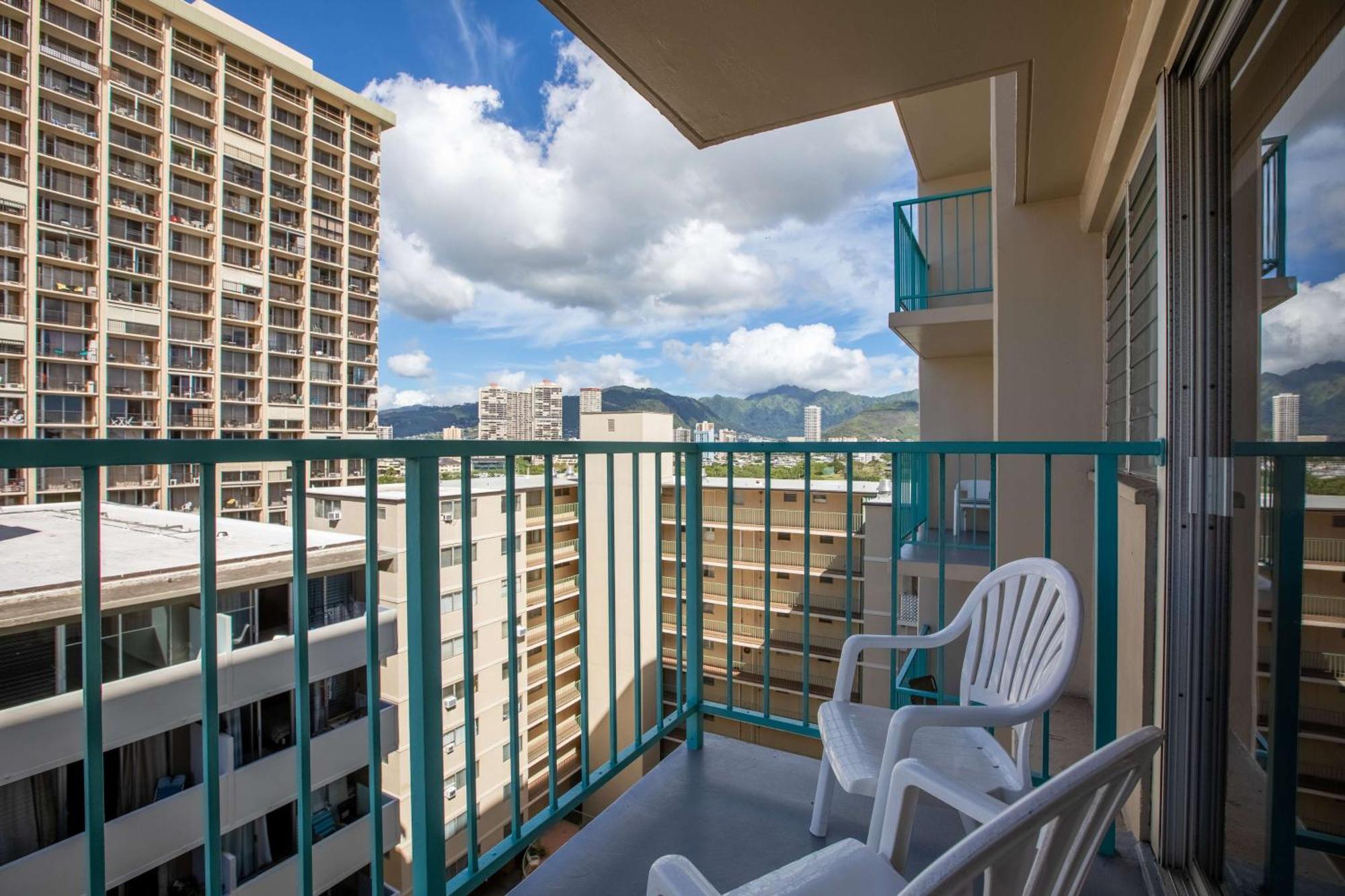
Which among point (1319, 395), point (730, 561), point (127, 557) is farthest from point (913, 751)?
point (127, 557)

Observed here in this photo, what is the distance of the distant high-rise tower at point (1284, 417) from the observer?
3.21 feet

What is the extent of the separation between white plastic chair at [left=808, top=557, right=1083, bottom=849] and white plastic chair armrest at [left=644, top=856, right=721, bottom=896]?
1.39ft

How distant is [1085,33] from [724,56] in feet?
3.59

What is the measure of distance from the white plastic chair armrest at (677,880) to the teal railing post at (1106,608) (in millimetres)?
1332

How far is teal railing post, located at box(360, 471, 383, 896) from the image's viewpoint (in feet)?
3.60

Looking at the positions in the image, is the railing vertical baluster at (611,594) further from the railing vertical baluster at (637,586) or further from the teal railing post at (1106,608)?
the teal railing post at (1106,608)

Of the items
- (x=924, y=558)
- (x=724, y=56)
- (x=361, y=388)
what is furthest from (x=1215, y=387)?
(x=361, y=388)

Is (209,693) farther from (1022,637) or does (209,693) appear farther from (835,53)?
(835,53)

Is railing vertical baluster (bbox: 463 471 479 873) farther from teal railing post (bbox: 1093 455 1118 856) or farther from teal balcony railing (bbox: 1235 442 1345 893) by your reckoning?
teal railing post (bbox: 1093 455 1118 856)

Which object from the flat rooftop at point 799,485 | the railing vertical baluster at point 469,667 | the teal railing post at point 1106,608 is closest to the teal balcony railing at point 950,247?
the flat rooftop at point 799,485

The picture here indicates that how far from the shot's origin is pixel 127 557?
162 centimetres

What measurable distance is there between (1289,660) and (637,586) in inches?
55.1

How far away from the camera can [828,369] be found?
48.4 m

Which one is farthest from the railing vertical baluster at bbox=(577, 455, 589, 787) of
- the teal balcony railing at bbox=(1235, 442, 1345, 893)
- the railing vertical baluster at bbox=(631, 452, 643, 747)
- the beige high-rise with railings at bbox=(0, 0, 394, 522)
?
the beige high-rise with railings at bbox=(0, 0, 394, 522)
